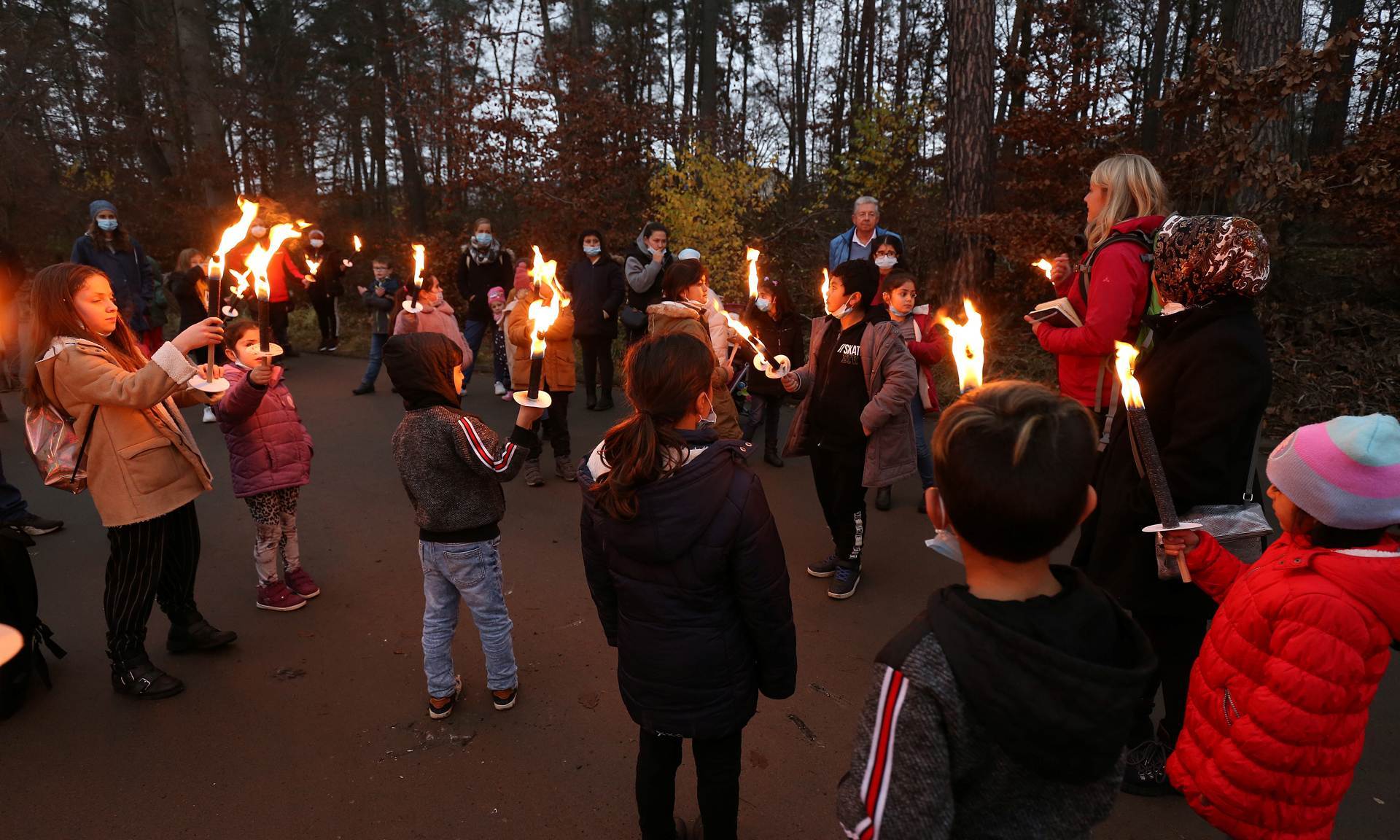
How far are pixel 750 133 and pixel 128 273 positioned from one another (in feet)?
39.6

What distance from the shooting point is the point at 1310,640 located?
76.7 inches

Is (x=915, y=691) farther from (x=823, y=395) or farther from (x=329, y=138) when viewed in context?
(x=329, y=138)

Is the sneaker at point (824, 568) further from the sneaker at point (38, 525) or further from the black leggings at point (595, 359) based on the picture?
the sneaker at point (38, 525)

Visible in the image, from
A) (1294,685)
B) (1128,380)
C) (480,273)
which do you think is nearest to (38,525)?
(480,273)

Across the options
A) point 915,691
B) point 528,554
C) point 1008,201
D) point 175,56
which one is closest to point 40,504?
point 528,554

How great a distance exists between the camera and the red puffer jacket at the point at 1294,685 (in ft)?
6.38

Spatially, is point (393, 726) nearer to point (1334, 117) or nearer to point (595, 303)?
point (595, 303)

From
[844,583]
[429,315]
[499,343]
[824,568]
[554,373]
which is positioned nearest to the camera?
[844,583]

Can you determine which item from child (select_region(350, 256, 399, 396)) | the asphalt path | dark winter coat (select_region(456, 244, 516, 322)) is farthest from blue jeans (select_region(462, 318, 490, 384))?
the asphalt path

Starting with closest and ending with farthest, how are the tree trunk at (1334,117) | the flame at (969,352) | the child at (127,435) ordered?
the flame at (969,352) < the child at (127,435) < the tree trunk at (1334,117)

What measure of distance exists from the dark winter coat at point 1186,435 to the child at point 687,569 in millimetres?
1382

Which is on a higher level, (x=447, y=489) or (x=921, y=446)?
(x=447, y=489)

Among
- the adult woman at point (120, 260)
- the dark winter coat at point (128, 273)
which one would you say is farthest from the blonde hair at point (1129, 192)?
the adult woman at point (120, 260)

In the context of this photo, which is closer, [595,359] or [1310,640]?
[1310,640]
